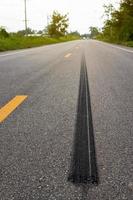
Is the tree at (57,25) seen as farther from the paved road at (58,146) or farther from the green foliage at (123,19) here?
the paved road at (58,146)

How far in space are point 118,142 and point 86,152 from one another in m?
0.40

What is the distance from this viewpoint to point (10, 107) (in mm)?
4121

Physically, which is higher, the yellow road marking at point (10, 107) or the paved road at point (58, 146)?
the paved road at point (58, 146)

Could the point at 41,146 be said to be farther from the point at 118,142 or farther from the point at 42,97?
the point at 42,97

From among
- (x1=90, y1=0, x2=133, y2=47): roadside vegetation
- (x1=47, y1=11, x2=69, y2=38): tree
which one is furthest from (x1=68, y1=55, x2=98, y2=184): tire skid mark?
(x1=47, y1=11, x2=69, y2=38): tree

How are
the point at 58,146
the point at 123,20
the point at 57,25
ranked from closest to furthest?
1. the point at 58,146
2. the point at 123,20
3. the point at 57,25

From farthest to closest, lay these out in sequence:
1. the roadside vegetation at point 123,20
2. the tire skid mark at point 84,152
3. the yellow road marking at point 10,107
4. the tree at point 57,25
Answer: the tree at point 57,25 < the roadside vegetation at point 123,20 < the yellow road marking at point 10,107 < the tire skid mark at point 84,152

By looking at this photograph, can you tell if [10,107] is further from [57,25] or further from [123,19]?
[57,25]

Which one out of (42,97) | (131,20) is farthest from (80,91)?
(131,20)

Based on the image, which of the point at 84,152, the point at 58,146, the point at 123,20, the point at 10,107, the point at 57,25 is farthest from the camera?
the point at 57,25

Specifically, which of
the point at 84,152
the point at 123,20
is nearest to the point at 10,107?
the point at 84,152

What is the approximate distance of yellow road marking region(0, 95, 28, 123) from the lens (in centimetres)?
371

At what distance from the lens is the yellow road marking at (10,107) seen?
3.71 m

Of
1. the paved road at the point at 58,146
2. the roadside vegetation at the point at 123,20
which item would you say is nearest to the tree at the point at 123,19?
the roadside vegetation at the point at 123,20
